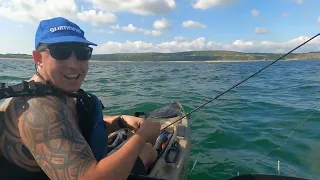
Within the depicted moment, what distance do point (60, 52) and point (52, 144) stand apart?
0.98 metres

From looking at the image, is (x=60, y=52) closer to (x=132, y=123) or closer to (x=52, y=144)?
(x=52, y=144)

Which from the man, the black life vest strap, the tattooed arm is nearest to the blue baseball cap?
the man

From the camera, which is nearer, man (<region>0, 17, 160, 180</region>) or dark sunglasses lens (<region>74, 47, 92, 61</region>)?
man (<region>0, 17, 160, 180</region>)

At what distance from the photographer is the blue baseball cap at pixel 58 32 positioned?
9.48 ft

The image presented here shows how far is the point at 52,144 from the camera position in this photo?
2432 mm

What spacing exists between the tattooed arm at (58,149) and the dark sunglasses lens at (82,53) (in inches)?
29.0

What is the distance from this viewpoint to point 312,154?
798 cm

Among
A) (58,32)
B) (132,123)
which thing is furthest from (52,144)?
(132,123)

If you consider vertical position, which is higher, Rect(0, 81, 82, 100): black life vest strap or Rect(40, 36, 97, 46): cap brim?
Rect(40, 36, 97, 46): cap brim

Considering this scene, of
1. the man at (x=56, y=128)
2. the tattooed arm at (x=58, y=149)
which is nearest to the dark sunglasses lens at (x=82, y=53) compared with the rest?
the man at (x=56, y=128)

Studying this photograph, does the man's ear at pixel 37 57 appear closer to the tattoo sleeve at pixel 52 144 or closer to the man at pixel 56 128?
the man at pixel 56 128

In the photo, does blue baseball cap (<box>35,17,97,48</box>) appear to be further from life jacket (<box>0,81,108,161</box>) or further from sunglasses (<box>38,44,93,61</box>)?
life jacket (<box>0,81,108,161</box>)

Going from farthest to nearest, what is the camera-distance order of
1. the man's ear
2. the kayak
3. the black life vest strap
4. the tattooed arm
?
the kayak
the man's ear
the black life vest strap
the tattooed arm

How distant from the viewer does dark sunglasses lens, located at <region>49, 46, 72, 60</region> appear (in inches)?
112
